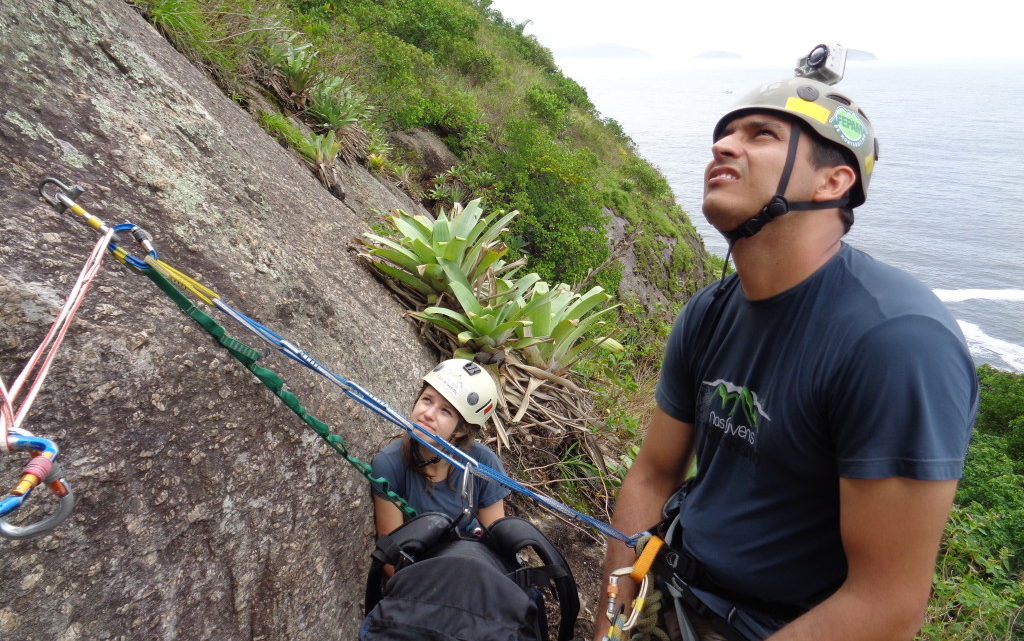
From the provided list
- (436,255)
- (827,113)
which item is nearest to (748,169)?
(827,113)

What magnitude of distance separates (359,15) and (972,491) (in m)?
13.6

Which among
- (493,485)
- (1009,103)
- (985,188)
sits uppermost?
(1009,103)

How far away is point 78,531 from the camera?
1.52 meters

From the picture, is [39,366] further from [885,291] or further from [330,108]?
[330,108]

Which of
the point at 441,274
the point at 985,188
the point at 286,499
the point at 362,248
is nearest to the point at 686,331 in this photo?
the point at 286,499

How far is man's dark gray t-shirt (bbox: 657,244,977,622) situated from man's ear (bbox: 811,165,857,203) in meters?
0.14

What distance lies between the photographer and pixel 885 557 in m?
1.31

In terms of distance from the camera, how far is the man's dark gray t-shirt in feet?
4.08

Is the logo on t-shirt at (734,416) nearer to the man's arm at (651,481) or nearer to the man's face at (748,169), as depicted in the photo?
the man's arm at (651,481)

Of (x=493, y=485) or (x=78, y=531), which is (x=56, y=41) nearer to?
(x=78, y=531)

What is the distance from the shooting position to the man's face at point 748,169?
1580 mm

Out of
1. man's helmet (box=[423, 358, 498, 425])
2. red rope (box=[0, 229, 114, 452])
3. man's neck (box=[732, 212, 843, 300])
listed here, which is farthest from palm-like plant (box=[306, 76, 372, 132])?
man's neck (box=[732, 212, 843, 300])

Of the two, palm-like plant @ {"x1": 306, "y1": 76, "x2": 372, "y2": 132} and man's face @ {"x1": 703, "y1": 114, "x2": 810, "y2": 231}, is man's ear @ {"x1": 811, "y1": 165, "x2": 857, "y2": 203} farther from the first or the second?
palm-like plant @ {"x1": 306, "y1": 76, "x2": 372, "y2": 132}

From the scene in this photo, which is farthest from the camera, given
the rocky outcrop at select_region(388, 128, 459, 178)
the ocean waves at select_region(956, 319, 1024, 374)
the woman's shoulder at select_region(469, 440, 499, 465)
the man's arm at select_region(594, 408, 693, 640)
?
the ocean waves at select_region(956, 319, 1024, 374)
